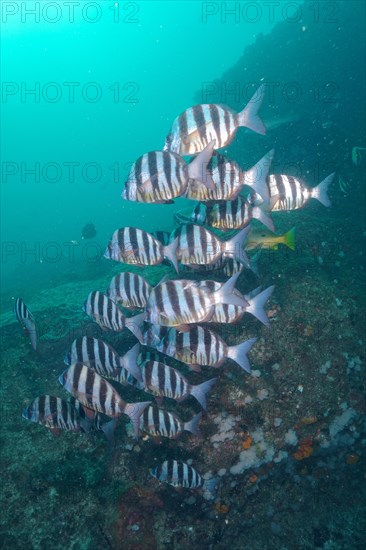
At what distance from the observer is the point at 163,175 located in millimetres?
3377

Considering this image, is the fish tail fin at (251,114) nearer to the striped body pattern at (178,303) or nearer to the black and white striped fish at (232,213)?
the black and white striped fish at (232,213)

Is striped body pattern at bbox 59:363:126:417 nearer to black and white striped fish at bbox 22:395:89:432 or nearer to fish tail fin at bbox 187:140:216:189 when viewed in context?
black and white striped fish at bbox 22:395:89:432

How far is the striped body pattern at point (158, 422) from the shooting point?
4.04m

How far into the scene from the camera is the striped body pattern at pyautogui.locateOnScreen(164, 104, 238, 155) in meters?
3.44

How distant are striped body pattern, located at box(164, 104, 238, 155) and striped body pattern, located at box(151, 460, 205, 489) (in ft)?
12.3

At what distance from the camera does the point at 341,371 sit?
5629 mm

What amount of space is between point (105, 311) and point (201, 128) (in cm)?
258

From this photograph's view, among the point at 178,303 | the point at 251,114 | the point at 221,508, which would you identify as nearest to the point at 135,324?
the point at 178,303

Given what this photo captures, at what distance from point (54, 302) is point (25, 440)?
412 cm

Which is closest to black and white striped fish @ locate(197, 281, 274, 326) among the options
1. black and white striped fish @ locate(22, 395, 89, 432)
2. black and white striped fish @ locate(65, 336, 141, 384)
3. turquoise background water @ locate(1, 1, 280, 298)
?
black and white striped fish @ locate(65, 336, 141, 384)

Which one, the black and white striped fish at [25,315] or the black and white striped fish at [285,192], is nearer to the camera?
the black and white striped fish at [285,192]

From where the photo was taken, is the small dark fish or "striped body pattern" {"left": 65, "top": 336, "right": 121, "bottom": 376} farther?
the small dark fish

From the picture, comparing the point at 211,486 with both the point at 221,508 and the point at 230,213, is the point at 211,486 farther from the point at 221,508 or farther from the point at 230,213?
the point at 230,213

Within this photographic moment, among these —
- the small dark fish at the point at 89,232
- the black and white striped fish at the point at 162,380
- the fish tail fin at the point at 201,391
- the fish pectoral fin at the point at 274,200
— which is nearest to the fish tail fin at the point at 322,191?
the fish pectoral fin at the point at 274,200
